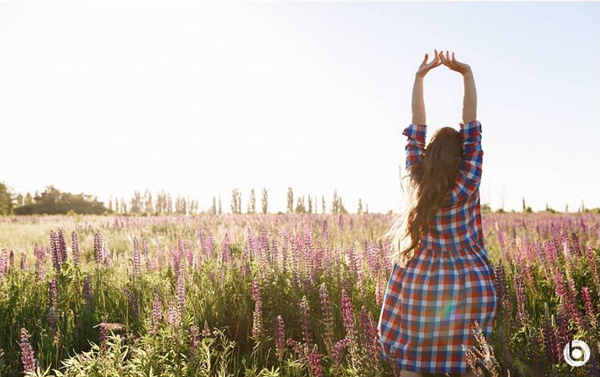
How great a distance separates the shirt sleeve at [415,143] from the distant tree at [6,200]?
42609 millimetres

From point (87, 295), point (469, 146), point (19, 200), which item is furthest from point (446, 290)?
point (19, 200)

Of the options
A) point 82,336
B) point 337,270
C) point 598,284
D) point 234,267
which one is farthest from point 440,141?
point 82,336

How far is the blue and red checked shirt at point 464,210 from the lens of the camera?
327cm

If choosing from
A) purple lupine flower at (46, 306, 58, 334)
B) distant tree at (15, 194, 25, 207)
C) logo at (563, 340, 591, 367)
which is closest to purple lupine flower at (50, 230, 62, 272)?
purple lupine flower at (46, 306, 58, 334)

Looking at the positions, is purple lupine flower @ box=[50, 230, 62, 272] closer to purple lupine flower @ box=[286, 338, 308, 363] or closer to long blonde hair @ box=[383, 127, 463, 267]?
purple lupine flower @ box=[286, 338, 308, 363]

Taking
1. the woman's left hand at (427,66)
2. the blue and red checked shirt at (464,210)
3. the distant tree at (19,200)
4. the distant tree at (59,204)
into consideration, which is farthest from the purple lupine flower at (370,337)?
the distant tree at (19,200)

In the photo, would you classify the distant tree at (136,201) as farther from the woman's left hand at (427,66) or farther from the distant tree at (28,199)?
the woman's left hand at (427,66)

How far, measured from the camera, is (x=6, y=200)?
136 ft

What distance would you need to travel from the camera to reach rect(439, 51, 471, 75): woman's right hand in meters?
3.60

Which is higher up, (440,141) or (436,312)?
(440,141)

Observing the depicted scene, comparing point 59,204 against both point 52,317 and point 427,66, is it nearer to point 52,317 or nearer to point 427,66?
point 52,317

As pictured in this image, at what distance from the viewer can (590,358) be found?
9.39ft

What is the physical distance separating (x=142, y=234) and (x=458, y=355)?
924 cm

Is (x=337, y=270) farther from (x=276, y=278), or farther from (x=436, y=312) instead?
(x=436, y=312)
